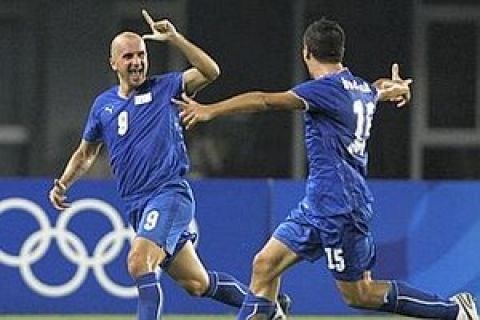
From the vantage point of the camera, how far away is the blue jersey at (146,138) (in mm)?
11719

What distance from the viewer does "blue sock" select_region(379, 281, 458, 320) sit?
37.8ft

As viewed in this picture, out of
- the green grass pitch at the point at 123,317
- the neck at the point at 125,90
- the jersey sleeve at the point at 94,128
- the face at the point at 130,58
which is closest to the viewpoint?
the face at the point at 130,58

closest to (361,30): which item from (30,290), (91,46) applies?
(91,46)

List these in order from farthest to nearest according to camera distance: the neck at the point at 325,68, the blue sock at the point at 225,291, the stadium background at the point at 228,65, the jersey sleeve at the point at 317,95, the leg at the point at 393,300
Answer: the stadium background at the point at 228,65 → the blue sock at the point at 225,291 → the leg at the point at 393,300 → the neck at the point at 325,68 → the jersey sleeve at the point at 317,95

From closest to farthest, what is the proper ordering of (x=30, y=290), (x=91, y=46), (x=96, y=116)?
(x=96, y=116), (x=30, y=290), (x=91, y=46)

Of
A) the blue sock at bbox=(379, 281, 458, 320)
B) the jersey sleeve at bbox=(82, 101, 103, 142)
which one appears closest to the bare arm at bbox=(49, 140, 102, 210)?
the jersey sleeve at bbox=(82, 101, 103, 142)

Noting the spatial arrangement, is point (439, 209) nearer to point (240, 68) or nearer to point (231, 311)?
point (231, 311)

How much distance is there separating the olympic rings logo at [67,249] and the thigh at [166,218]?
13.9 feet

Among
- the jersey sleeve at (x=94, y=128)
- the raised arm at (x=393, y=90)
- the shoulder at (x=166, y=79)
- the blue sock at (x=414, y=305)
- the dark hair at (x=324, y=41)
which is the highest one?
the dark hair at (x=324, y=41)

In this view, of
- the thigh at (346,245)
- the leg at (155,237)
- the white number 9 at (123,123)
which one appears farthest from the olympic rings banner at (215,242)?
the thigh at (346,245)

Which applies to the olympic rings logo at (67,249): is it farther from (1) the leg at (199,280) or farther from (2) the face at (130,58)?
(2) the face at (130,58)

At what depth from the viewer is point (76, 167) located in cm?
1230

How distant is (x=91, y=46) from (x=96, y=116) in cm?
881

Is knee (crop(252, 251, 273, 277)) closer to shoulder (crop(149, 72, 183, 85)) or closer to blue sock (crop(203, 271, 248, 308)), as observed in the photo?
blue sock (crop(203, 271, 248, 308))
